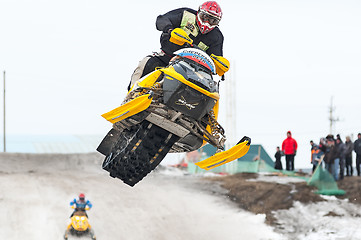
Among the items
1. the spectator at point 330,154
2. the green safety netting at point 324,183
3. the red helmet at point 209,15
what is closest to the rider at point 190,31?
the red helmet at point 209,15

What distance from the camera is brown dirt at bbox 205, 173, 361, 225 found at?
27.3 meters

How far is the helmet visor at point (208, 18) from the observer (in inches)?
346

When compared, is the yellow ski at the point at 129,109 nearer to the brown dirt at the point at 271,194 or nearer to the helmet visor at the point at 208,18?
the helmet visor at the point at 208,18

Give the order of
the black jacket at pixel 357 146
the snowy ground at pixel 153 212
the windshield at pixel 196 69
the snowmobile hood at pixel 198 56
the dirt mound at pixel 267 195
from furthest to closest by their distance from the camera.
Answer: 1. the dirt mound at pixel 267 195
2. the snowy ground at pixel 153 212
3. the black jacket at pixel 357 146
4. the snowmobile hood at pixel 198 56
5. the windshield at pixel 196 69

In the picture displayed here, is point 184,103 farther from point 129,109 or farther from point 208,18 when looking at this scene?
point 208,18

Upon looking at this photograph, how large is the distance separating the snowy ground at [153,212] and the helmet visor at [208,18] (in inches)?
748

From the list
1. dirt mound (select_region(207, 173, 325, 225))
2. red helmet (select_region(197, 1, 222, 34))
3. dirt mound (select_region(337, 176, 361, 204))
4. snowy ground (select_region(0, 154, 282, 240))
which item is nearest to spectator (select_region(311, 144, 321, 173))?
dirt mound (select_region(337, 176, 361, 204))

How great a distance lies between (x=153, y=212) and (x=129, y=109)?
22.5 m

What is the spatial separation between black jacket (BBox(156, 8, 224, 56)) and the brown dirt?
64.0ft

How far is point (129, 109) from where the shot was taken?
8188 mm

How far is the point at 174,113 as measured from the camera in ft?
27.9

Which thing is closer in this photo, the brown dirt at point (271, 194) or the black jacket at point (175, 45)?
the black jacket at point (175, 45)

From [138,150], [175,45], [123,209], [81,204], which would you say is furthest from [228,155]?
[123,209]

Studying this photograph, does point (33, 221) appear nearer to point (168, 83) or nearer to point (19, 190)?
point (19, 190)
